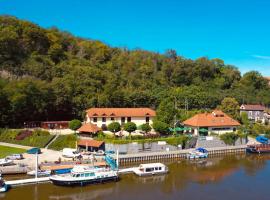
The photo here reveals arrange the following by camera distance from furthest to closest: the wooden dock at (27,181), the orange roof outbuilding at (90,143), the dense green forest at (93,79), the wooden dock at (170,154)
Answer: the dense green forest at (93,79) → the orange roof outbuilding at (90,143) → the wooden dock at (170,154) → the wooden dock at (27,181)

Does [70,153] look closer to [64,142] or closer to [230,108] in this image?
[64,142]

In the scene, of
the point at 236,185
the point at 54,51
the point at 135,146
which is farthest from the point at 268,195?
the point at 54,51

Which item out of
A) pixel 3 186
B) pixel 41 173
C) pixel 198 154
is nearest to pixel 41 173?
pixel 41 173

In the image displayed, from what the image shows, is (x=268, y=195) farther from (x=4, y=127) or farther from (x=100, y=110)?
(x=4, y=127)

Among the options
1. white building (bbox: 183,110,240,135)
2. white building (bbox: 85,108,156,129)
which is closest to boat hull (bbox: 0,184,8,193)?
white building (bbox: 85,108,156,129)

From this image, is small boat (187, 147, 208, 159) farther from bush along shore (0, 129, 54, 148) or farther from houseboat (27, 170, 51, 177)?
houseboat (27, 170, 51, 177)

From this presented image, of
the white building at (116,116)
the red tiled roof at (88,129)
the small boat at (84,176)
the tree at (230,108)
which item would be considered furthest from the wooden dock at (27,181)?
the tree at (230,108)

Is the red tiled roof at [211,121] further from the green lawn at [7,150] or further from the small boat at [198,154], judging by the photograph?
the green lawn at [7,150]
